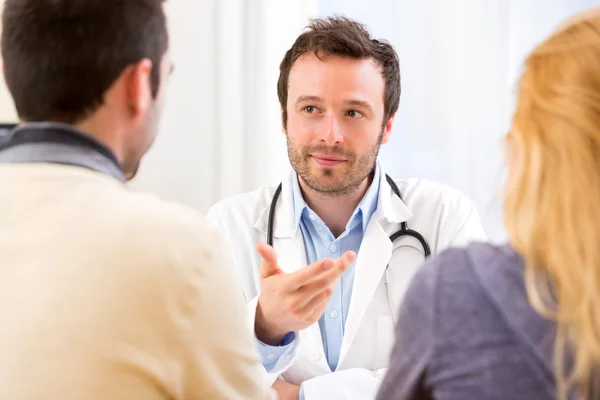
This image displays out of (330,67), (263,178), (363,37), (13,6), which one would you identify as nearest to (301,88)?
(330,67)

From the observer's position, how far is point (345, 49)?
1.83m

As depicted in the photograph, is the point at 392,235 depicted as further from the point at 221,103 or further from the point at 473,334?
the point at 473,334

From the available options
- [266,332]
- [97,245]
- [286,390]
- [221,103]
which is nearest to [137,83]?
[97,245]

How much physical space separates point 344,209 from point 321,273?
596mm

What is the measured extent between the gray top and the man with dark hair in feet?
0.76

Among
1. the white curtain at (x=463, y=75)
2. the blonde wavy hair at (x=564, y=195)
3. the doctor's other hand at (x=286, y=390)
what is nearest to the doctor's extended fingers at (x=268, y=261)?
the doctor's other hand at (x=286, y=390)

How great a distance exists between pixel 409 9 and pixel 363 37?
21.9 inches

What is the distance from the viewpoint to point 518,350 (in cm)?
72

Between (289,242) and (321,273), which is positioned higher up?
(321,273)

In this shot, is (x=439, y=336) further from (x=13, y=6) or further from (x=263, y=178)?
(x=263, y=178)

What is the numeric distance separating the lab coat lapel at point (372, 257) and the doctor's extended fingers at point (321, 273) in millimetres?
379

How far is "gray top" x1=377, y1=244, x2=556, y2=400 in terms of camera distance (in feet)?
2.35

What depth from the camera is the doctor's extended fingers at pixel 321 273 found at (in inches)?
50.5

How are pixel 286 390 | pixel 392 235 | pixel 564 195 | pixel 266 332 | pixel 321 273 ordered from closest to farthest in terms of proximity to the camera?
1. pixel 564 195
2. pixel 321 273
3. pixel 266 332
4. pixel 286 390
5. pixel 392 235
